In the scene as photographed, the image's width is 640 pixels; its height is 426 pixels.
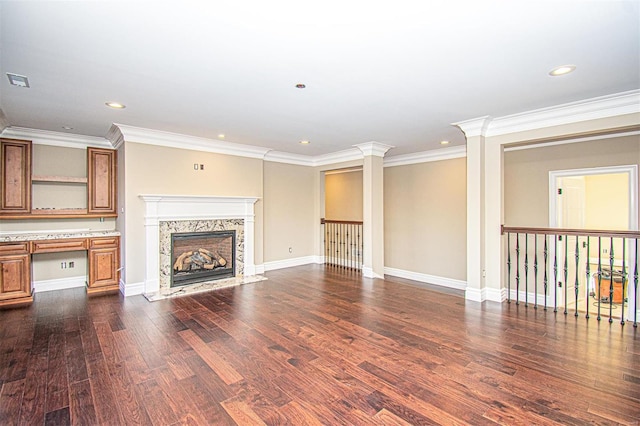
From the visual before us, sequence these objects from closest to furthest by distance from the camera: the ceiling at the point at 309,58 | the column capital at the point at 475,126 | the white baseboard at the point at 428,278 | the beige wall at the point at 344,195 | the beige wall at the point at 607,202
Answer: the ceiling at the point at 309,58, the column capital at the point at 475,126, the beige wall at the point at 607,202, the white baseboard at the point at 428,278, the beige wall at the point at 344,195

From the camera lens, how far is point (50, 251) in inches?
188

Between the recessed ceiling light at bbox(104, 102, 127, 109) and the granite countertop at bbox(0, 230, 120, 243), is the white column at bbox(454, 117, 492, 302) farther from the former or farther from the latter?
the granite countertop at bbox(0, 230, 120, 243)

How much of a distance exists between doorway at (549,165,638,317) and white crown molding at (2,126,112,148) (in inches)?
288

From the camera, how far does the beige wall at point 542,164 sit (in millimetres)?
4645

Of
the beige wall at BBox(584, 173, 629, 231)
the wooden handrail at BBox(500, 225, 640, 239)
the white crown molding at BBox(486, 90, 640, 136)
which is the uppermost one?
the white crown molding at BBox(486, 90, 640, 136)

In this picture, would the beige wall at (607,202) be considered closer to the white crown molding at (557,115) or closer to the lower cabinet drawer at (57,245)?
the white crown molding at (557,115)

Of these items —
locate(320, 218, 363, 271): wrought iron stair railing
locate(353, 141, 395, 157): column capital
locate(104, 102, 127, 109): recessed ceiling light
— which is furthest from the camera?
locate(320, 218, 363, 271): wrought iron stair railing

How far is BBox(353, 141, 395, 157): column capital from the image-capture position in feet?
19.9

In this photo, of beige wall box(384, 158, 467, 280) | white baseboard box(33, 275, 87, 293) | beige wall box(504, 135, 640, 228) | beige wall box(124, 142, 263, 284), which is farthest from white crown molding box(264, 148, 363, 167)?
white baseboard box(33, 275, 87, 293)

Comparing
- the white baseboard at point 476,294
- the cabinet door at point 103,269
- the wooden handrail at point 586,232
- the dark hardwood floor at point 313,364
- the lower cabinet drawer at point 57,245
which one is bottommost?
the dark hardwood floor at point 313,364

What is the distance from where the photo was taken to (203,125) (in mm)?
4727

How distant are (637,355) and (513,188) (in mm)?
3345

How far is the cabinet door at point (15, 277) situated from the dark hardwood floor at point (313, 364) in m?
0.39

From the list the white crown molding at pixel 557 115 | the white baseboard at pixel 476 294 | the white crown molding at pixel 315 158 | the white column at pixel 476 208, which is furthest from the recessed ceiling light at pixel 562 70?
the white crown molding at pixel 315 158
